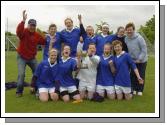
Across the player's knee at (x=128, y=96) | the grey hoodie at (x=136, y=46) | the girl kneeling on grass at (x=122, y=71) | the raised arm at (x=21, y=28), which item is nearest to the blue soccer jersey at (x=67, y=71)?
the girl kneeling on grass at (x=122, y=71)

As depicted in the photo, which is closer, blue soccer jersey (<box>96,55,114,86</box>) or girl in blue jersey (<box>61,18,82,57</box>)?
blue soccer jersey (<box>96,55,114,86</box>)

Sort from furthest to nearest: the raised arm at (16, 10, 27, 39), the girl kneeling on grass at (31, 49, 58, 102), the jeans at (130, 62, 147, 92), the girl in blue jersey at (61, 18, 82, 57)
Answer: the jeans at (130, 62, 147, 92), the girl in blue jersey at (61, 18, 82, 57), the girl kneeling on grass at (31, 49, 58, 102), the raised arm at (16, 10, 27, 39)

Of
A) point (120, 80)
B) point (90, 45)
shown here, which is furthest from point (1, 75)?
point (120, 80)

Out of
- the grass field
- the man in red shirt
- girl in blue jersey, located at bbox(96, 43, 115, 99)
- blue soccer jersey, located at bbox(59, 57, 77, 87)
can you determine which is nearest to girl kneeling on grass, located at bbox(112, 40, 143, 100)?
girl in blue jersey, located at bbox(96, 43, 115, 99)

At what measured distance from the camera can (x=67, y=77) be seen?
884 centimetres

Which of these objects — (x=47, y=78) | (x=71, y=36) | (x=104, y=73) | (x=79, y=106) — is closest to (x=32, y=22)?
(x=71, y=36)

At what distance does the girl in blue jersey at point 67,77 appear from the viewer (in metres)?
8.74

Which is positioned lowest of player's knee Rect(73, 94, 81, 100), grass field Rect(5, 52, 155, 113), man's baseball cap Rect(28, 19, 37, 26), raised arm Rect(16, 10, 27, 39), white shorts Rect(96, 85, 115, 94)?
grass field Rect(5, 52, 155, 113)

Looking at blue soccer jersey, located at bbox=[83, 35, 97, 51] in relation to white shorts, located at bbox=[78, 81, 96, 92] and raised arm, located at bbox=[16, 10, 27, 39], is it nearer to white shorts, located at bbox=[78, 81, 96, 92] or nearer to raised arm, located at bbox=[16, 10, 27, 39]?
white shorts, located at bbox=[78, 81, 96, 92]

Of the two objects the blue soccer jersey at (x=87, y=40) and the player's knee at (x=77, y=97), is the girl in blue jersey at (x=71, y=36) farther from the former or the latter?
the player's knee at (x=77, y=97)

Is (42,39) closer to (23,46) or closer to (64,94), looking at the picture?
(23,46)

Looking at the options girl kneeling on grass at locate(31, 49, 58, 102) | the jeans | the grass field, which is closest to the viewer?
the grass field

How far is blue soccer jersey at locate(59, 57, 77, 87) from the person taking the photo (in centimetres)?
874

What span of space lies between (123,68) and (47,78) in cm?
177
